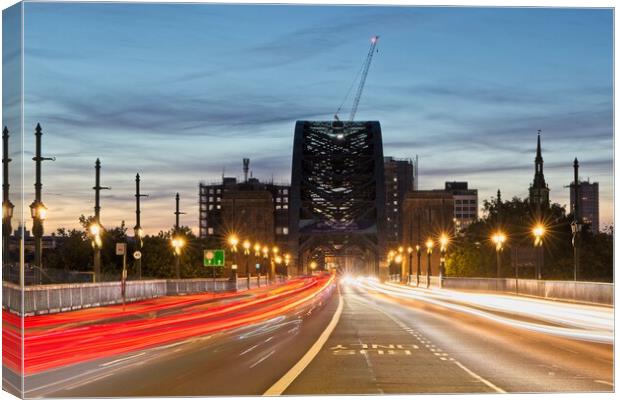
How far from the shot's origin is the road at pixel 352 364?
19875 mm

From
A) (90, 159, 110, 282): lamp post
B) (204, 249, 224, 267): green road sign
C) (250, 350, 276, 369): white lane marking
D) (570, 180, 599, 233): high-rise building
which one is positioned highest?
(570, 180, 599, 233): high-rise building

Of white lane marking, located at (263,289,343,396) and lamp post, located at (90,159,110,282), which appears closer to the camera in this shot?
white lane marking, located at (263,289,343,396)

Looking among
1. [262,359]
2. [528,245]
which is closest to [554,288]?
[262,359]

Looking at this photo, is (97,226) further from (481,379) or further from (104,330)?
(481,379)

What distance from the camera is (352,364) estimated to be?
80.9 ft

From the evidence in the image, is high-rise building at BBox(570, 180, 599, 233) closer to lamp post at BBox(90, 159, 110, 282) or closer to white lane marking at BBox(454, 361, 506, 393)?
lamp post at BBox(90, 159, 110, 282)

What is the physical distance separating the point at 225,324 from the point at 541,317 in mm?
15403

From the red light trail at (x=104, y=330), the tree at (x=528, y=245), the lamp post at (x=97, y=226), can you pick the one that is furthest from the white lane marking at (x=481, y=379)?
the tree at (x=528, y=245)

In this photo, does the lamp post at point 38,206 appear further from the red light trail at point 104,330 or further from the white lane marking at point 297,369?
the white lane marking at point 297,369

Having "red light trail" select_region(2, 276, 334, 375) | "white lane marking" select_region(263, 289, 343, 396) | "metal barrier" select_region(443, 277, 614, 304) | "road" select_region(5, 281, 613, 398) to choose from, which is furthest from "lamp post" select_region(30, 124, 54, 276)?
"metal barrier" select_region(443, 277, 614, 304)

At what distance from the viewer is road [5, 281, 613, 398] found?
782 inches

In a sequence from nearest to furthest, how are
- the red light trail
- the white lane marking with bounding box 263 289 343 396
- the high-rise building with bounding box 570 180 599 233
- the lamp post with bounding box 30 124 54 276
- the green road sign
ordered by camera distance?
the white lane marking with bounding box 263 289 343 396 → the red light trail → the lamp post with bounding box 30 124 54 276 → the high-rise building with bounding box 570 180 599 233 → the green road sign

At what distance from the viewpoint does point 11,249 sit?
66.9 feet

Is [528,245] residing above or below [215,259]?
above
